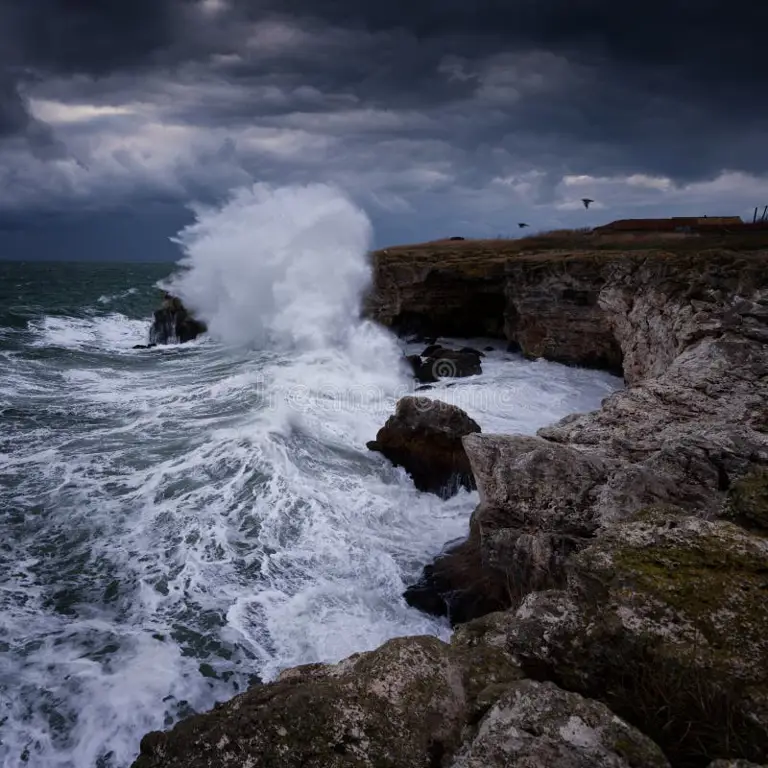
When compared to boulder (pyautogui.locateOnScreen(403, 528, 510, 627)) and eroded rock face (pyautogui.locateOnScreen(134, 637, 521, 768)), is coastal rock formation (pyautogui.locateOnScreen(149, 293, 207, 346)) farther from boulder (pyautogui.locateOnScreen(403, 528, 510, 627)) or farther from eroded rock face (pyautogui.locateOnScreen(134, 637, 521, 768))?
eroded rock face (pyautogui.locateOnScreen(134, 637, 521, 768))

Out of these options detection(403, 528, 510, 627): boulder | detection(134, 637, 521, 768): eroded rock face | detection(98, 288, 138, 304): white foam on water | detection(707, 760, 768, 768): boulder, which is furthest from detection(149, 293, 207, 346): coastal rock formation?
detection(707, 760, 768, 768): boulder

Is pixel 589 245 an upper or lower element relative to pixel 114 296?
upper

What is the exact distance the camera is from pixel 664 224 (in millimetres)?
42844

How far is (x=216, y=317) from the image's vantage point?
29000 mm

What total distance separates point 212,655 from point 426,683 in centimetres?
464

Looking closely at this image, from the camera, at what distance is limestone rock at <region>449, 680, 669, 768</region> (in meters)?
2.17

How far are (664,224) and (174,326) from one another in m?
36.2

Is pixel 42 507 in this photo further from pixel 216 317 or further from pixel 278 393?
pixel 216 317

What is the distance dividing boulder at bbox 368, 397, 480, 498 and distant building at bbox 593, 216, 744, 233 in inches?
1412

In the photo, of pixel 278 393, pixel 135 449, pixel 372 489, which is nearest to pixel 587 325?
pixel 278 393

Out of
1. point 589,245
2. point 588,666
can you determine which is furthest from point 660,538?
point 589,245

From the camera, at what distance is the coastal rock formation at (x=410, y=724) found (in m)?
2.25

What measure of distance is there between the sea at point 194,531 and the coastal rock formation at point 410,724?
11.6ft

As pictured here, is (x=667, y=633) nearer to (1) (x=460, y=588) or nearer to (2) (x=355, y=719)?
(2) (x=355, y=719)
